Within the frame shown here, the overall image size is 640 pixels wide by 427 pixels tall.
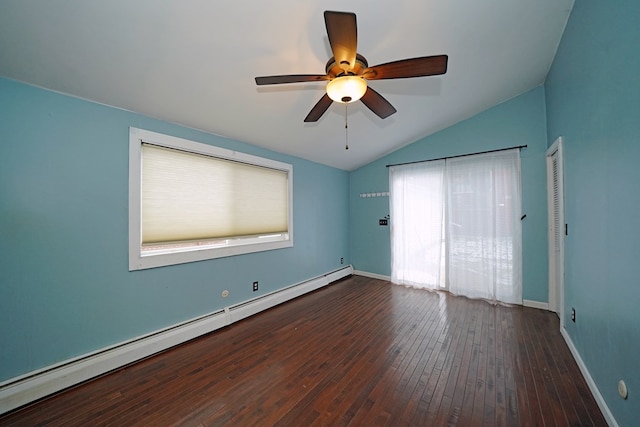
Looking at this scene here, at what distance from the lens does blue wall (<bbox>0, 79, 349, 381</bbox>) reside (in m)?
1.61

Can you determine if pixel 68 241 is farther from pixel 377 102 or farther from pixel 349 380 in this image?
pixel 377 102

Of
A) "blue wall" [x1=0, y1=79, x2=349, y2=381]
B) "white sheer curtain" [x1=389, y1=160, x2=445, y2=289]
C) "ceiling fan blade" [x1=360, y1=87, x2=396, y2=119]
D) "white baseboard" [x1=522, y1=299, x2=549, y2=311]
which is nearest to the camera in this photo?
"blue wall" [x1=0, y1=79, x2=349, y2=381]

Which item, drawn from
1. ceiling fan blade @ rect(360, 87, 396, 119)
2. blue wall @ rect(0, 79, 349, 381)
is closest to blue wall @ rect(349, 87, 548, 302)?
ceiling fan blade @ rect(360, 87, 396, 119)

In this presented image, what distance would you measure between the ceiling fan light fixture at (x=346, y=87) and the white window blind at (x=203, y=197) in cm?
189

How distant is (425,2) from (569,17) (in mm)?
1550

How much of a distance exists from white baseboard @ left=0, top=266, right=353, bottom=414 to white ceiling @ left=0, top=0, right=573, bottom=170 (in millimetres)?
2200

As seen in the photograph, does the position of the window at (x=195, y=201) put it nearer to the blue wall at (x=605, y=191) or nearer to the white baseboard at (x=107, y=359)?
the white baseboard at (x=107, y=359)

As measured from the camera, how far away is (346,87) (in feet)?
4.71

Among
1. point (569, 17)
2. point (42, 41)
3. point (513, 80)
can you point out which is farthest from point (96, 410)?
point (513, 80)

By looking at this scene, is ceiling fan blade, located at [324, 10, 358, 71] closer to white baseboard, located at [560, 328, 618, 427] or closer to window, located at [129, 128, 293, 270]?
window, located at [129, 128, 293, 270]

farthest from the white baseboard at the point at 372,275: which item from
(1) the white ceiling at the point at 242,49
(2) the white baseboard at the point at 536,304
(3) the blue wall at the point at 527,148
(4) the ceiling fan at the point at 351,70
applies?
(4) the ceiling fan at the point at 351,70

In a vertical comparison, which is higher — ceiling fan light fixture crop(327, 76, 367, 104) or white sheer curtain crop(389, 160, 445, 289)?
ceiling fan light fixture crop(327, 76, 367, 104)

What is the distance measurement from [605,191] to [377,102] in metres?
1.69

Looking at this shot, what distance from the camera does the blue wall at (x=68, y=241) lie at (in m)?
1.61
